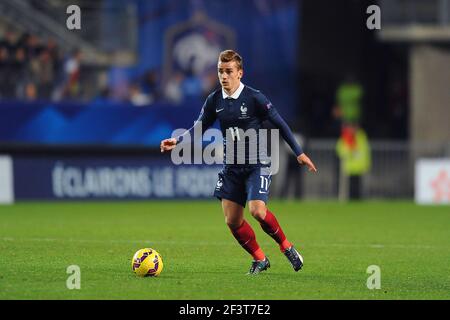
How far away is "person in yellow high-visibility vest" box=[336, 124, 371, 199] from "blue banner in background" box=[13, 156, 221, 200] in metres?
3.56

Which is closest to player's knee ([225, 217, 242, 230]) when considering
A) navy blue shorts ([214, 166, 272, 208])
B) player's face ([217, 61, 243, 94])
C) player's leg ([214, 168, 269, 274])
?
player's leg ([214, 168, 269, 274])

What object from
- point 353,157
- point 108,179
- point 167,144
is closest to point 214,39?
point 353,157

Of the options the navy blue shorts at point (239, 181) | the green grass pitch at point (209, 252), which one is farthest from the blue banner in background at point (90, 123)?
the navy blue shorts at point (239, 181)

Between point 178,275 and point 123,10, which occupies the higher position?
point 123,10

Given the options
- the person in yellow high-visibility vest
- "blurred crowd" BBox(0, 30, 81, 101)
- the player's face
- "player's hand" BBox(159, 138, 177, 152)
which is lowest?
the person in yellow high-visibility vest

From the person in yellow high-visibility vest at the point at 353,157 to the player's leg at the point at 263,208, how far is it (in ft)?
51.6

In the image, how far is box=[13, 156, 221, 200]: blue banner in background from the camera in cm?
2495

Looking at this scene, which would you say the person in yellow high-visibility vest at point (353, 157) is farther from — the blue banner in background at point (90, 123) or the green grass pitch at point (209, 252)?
the blue banner in background at point (90, 123)

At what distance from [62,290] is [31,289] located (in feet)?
0.95

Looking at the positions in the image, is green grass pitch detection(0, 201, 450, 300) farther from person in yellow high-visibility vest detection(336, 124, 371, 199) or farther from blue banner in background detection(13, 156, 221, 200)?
person in yellow high-visibility vest detection(336, 124, 371, 199)

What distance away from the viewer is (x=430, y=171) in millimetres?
26344

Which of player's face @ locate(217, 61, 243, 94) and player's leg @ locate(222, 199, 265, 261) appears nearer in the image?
player's face @ locate(217, 61, 243, 94)

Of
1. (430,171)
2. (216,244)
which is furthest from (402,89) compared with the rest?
(216,244)

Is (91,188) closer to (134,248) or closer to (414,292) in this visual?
(134,248)
